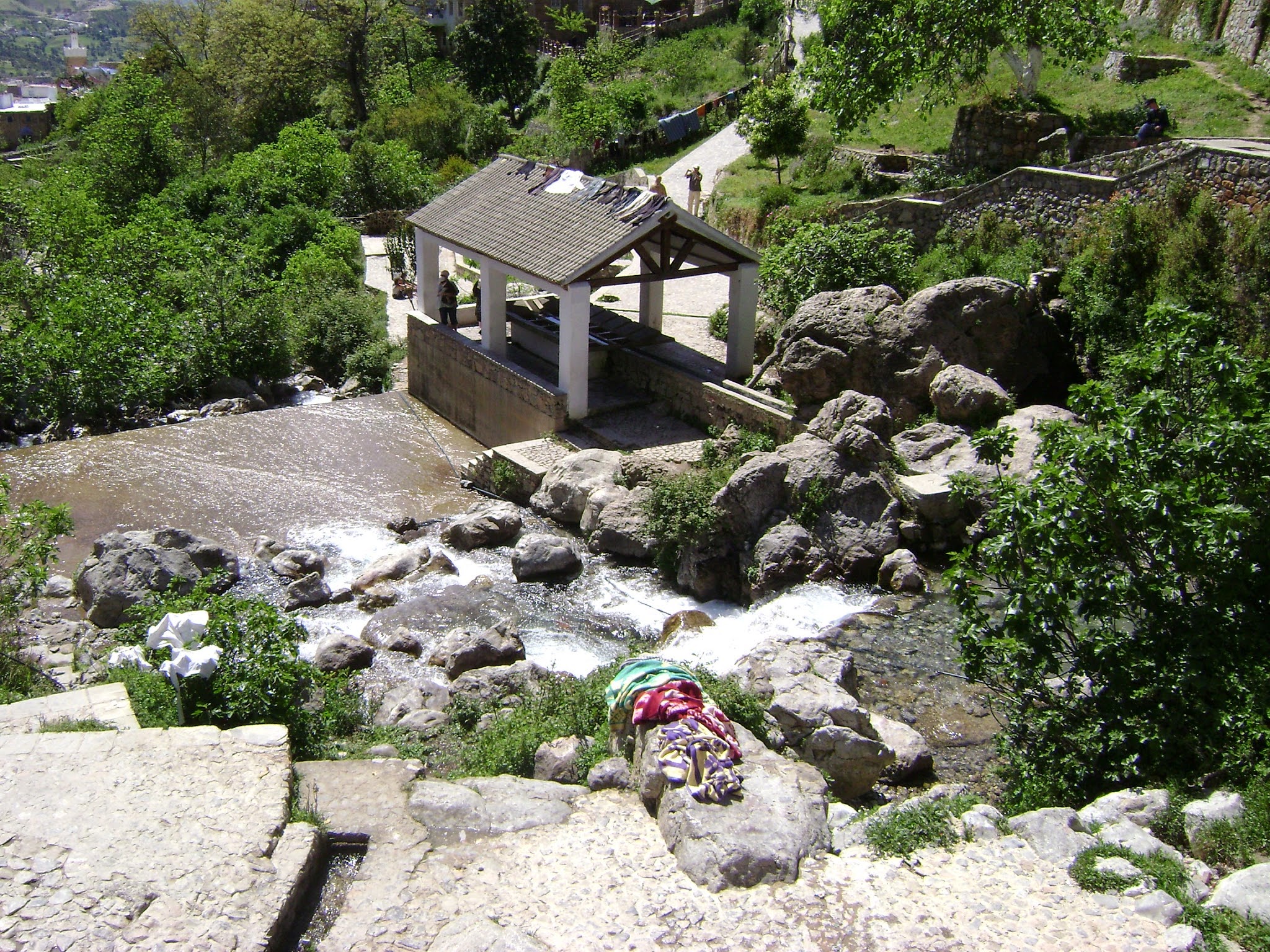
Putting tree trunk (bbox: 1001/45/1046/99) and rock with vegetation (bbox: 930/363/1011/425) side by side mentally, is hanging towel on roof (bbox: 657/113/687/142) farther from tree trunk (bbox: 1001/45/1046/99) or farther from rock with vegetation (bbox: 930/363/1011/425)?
rock with vegetation (bbox: 930/363/1011/425)

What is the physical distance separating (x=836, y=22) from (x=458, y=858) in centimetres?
2193

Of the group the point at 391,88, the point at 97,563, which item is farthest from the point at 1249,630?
A: the point at 391,88

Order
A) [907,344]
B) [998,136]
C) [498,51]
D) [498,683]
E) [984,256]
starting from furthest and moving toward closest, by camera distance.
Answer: [498,51]
[998,136]
[984,256]
[907,344]
[498,683]

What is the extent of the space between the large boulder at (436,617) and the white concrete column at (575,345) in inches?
191

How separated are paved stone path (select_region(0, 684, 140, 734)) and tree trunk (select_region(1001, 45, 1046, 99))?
879 inches

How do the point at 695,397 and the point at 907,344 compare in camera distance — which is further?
the point at 695,397

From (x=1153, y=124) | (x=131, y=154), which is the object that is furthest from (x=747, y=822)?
(x=131, y=154)

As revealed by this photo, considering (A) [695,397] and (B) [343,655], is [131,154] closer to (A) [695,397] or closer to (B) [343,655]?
(A) [695,397]

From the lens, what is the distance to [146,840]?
24.2 feet

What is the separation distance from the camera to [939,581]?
13562 mm

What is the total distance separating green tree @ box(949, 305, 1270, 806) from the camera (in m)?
8.27

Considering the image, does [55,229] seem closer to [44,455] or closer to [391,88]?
[44,455]

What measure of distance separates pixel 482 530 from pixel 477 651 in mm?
3792

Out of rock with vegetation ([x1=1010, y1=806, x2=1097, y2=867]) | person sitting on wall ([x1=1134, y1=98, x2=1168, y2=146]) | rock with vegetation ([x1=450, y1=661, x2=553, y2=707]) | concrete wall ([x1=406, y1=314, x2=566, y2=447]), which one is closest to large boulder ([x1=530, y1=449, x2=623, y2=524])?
concrete wall ([x1=406, y1=314, x2=566, y2=447])
